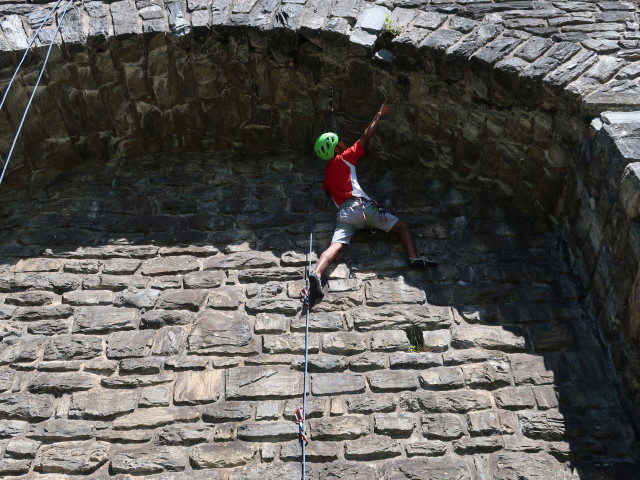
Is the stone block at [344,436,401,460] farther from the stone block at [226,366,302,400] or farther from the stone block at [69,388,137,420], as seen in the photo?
the stone block at [69,388,137,420]

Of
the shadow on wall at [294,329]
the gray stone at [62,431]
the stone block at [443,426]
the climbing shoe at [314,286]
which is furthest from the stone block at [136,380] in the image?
the stone block at [443,426]

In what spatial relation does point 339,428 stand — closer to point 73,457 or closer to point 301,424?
point 301,424

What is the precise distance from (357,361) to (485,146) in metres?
1.79

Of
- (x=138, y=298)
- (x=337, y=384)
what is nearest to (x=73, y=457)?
(x=138, y=298)

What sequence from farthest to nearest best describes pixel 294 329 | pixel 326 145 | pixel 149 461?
pixel 326 145 < pixel 294 329 < pixel 149 461

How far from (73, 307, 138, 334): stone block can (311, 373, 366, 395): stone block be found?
3.70 feet

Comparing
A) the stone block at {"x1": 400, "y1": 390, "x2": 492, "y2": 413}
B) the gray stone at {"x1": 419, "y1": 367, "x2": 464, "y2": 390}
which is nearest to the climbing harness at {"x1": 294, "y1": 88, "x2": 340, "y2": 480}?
the stone block at {"x1": 400, "y1": 390, "x2": 492, "y2": 413}

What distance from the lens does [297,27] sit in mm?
5164

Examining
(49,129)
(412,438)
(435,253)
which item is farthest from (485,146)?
(49,129)

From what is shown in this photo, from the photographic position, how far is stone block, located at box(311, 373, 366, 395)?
4.00 metres

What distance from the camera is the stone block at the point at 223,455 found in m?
3.71

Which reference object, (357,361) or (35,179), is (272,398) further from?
(35,179)

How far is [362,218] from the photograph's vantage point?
491 cm

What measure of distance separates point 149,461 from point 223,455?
35cm
